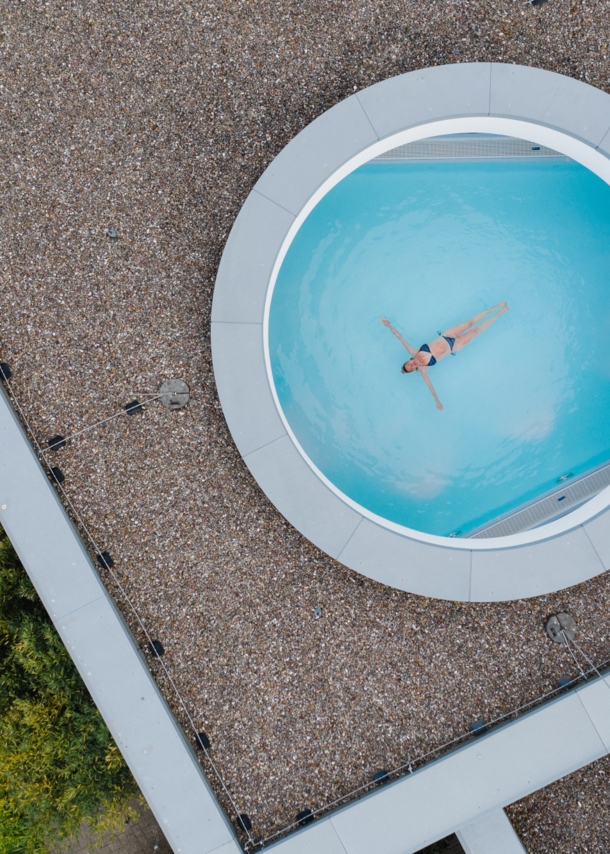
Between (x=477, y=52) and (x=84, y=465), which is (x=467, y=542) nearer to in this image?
(x=84, y=465)

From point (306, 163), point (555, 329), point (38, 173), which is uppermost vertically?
point (38, 173)

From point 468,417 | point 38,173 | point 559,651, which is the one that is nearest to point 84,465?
point 38,173

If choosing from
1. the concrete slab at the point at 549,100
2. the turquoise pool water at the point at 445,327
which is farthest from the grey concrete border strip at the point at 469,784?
the concrete slab at the point at 549,100

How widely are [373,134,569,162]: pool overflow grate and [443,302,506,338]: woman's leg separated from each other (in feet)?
6.00

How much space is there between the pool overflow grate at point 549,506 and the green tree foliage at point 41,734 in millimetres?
5113

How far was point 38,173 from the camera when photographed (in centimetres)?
585

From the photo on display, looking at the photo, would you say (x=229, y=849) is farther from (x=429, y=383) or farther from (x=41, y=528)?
(x=429, y=383)

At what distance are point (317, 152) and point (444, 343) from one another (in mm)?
2657

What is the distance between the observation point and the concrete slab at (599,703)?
5.45 meters

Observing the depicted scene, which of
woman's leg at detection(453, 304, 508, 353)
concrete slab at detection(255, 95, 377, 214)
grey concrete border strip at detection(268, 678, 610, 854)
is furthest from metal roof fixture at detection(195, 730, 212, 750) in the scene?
concrete slab at detection(255, 95, 377, 214)

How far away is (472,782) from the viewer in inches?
210

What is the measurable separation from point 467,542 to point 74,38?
7011 mm

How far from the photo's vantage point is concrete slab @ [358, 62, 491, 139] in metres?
5.42

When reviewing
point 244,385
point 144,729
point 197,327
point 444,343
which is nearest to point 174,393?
point 197,327
